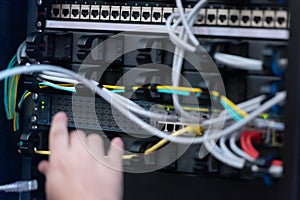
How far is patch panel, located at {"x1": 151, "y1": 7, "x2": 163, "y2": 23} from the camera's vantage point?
54.3 inches

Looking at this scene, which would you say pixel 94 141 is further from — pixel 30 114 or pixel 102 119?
pixel 30 114

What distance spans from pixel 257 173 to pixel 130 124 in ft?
1.16

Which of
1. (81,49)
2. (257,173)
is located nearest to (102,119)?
(81,49)

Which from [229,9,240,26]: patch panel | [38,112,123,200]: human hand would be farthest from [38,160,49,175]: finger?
[229,9,240,26]: patch panel

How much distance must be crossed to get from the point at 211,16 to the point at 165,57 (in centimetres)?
15

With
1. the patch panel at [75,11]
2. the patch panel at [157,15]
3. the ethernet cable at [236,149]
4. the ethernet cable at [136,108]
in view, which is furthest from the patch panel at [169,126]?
the patch panel at [75,11]

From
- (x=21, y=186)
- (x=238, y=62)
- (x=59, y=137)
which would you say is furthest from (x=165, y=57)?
(x=21, y=186)

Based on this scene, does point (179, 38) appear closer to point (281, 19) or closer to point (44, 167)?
point (281, 19)

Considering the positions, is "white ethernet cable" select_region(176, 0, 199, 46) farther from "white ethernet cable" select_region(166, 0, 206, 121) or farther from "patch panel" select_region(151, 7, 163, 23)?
"patch panel" select_region(151, 7, 163, 23)

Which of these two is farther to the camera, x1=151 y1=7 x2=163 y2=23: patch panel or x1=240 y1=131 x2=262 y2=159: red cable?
x1=151 y1=7 x2=163 y2=23: patch panel

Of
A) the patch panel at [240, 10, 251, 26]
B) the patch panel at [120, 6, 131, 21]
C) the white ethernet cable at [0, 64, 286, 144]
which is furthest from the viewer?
the patch panel at [120, 6, 131, 21]

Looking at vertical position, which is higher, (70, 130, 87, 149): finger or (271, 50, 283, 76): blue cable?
(271, 50, 283, 76): blue cable

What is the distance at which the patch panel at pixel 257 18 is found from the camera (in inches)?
50.8

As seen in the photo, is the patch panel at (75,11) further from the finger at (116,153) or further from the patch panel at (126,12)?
the finger at (116,153)
